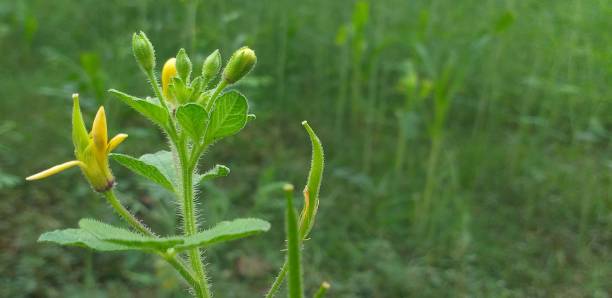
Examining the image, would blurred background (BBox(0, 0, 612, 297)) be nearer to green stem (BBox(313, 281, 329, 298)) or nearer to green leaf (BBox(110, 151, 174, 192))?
green leaf (BBox(110, 151, 174, 192))

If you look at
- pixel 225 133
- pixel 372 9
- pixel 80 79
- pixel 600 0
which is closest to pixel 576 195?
pixel 600 0

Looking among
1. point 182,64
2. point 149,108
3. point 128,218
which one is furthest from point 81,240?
point 182,64

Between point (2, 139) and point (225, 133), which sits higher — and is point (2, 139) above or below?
below

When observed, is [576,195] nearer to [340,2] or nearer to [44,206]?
[340,2]

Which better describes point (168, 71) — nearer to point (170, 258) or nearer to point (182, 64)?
point (182, 64)

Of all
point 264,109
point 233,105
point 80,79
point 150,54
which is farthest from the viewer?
Answer: point 264,109

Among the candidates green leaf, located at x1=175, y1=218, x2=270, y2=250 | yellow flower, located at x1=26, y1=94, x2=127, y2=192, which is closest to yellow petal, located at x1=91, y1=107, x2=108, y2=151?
yellow flower, located at x1=26, y1=94, x2=127, y2=192

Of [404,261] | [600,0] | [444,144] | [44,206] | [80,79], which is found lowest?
[404,261]
